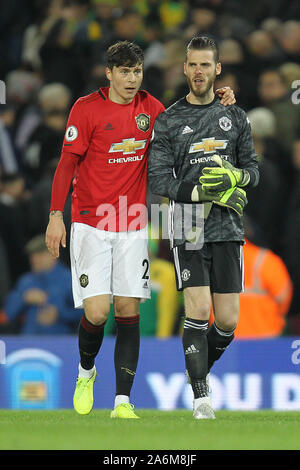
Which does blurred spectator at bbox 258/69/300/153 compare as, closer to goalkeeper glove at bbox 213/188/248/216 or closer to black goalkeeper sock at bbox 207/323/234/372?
black goalkeeper sock at bbox 207/323/234/372

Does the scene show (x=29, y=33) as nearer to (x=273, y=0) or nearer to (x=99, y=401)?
(x=273, y=0)

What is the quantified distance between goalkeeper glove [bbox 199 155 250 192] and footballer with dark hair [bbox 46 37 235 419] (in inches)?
21.2

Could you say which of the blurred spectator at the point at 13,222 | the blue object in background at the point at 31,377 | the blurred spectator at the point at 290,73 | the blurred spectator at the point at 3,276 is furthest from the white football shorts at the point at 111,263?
the blurred spectator at the point at 290,73

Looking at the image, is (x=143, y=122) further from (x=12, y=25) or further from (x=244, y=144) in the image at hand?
(x=12, y=25)

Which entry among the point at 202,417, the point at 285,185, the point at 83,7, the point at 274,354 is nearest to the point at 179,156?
the point at 202,417

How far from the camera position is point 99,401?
10242mm

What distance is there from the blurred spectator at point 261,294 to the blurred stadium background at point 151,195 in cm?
1

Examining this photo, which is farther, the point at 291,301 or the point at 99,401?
the point at 291,301

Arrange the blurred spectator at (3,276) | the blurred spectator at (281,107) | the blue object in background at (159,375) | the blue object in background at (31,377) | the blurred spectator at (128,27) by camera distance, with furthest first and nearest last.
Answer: the blurred spectator at (128,27) → the blurred spectator at (281,107) → the blurred spectator at (3,276) → the blue object in background at (31,377) → the blue object in background at (159,375)

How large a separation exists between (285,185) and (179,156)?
4554 mm

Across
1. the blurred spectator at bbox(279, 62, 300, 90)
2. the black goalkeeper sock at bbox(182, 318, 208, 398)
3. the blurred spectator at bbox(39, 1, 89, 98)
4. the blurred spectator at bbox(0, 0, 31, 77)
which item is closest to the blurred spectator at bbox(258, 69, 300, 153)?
the blurred spectator at bbox(279, 62, 300, 90)

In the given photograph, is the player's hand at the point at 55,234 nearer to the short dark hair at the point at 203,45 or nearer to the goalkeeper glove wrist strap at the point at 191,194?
the goalkeeper glove wrist strap at the point at 191,194

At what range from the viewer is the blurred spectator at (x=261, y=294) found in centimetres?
1030

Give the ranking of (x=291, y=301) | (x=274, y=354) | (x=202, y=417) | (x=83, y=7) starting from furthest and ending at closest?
1. (x=83, y=7)
2. (x=291, y=301)
3. (x=274, y=354)
4. (x=202, y=417)
